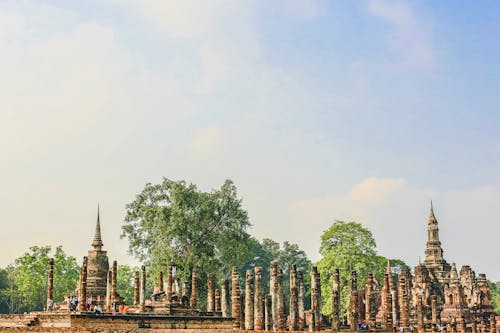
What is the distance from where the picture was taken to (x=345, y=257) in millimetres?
52969

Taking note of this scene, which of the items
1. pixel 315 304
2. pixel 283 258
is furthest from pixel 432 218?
pixel 315 304

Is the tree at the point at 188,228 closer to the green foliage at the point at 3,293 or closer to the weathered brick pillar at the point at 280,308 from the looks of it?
the weathered brick pillar at the point at 280,308

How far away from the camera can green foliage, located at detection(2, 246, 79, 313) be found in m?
53.0

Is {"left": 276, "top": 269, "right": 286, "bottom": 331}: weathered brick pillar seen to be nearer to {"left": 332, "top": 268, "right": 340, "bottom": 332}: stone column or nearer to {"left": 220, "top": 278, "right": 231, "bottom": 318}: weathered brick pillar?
{"left": 332, "top": 268, "right": 340, "bottom": 332}: stone column

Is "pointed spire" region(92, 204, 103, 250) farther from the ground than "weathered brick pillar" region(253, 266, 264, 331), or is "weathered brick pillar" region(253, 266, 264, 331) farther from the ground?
"pointed spire" region(92, 204, 103, 250)

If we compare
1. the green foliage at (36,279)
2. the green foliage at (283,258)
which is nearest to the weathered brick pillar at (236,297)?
the green foliage at (36,279)

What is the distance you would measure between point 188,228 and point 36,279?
17.0m

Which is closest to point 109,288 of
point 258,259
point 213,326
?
point 213,326

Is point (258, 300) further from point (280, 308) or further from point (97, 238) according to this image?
point (97, 238)

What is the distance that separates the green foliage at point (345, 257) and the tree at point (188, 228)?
1194 centimetres

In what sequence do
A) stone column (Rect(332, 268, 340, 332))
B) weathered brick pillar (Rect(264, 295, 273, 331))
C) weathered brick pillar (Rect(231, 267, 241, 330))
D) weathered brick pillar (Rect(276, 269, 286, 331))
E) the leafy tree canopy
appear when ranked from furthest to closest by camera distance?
the leafy tree canopy → weathered brick pillar (Rect(264, 295, 273, 331)) → stone column (Rect(332, 268, 340, 332)) → weathered brick pillar (Rect(231, 267, 241, 330)) → weathered brick pillar (Rect(276, 269, 286, 331))

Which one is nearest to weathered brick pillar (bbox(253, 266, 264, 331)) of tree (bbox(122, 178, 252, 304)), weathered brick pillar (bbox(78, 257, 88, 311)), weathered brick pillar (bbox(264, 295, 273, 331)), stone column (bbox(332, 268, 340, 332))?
stone column (bbox(332, 268, 340, 332))

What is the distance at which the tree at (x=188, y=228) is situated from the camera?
4103cm

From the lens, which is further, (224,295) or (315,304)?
(224,295)
